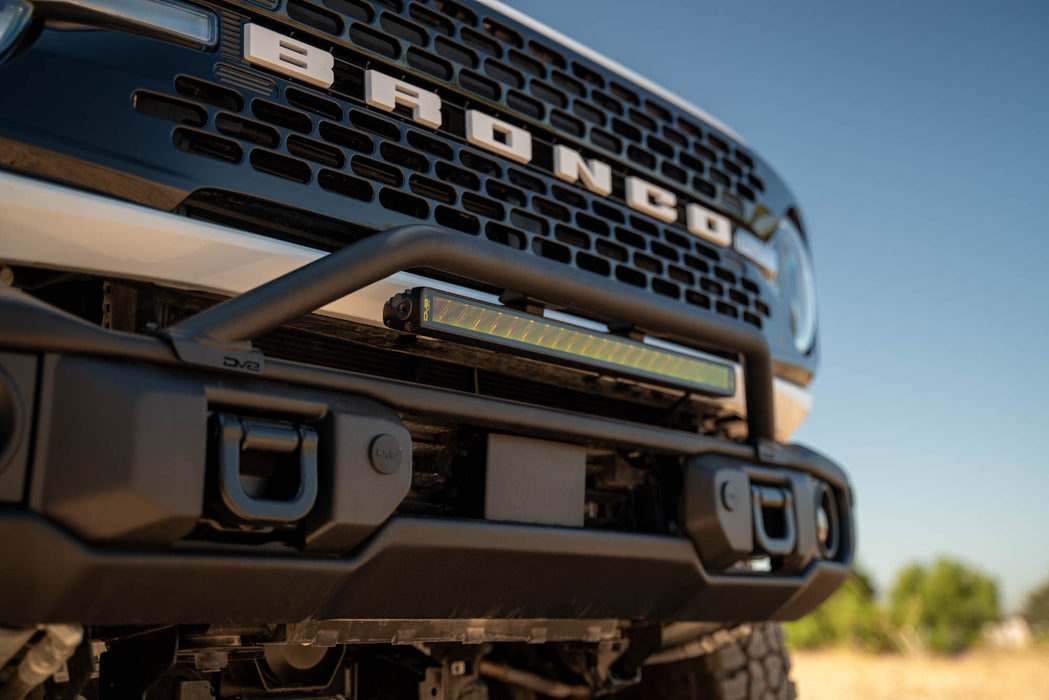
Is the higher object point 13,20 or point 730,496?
point 13,20

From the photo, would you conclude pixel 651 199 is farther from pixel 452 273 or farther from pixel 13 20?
pixel 13 20

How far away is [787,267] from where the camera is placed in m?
3.31

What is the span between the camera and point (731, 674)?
335 cm

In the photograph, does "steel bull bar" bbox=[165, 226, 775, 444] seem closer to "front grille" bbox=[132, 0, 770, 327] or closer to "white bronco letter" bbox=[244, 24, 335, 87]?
"front grille" bbox=[132, 0, 770, 327]

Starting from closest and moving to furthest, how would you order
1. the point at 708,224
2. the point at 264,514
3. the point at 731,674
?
the point at 264,514
the point at 708,224
the point at 731,674

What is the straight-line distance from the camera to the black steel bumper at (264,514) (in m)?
1.38

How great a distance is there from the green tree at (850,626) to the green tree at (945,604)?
0.94 meters

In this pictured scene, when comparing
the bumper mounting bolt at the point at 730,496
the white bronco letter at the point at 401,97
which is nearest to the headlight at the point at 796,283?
the bumper mounting bolt at the point at 730,496

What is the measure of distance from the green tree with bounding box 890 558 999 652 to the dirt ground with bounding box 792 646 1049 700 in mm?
5776

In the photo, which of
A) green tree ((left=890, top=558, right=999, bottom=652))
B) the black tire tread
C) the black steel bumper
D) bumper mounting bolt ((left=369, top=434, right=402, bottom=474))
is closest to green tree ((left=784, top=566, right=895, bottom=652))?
green tree ((left=890, top=558, right=999, bottom=652))

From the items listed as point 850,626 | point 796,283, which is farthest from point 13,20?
point 850,626

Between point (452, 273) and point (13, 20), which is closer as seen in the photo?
point (13, 20)

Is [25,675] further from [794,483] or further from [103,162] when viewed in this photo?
[794,483]

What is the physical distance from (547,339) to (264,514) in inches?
29.4
